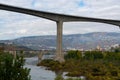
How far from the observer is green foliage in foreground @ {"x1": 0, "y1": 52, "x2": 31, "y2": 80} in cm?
1551

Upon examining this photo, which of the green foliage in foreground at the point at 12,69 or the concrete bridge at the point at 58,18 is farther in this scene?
the concrete bridge at the point at 58,18

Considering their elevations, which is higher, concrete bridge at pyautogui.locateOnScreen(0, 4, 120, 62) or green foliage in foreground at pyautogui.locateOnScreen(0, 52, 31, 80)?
concrete bridge at pyautogui.locateOnScreen(0, 4, 120, 62)

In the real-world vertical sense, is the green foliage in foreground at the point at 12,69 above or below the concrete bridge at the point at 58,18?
Result: below

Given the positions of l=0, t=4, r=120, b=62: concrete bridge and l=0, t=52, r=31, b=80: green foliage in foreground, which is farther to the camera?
l=0, t=4, r=120, b=62: concrete bridge

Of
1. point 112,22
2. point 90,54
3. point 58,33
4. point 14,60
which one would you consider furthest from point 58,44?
point 14,60

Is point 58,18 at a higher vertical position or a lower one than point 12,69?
higher

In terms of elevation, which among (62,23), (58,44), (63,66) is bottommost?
(63,66)

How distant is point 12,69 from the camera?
1562 centimetres

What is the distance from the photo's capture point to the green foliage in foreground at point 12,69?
50.9 ft

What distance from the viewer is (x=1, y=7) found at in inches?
3322

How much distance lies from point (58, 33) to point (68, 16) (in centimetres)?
620

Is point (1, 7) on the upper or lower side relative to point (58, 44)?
upper

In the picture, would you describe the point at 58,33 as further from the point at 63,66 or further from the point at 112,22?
the point at 112,22

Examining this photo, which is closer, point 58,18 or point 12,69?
point 12,69
